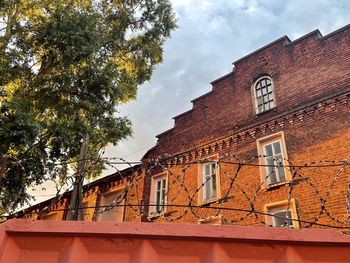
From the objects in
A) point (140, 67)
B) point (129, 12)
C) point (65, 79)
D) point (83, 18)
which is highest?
point (129, 12)

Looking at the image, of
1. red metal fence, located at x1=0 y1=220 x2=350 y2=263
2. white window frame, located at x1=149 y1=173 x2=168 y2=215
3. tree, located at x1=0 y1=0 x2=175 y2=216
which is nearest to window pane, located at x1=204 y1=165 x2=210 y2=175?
white window frame, located at x1=149 y1=173 x2=168 y2=215

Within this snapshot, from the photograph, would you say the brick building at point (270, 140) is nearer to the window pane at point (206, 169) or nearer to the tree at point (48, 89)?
the window pane at point (206, 169)

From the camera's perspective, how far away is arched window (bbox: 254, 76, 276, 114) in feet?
45.4

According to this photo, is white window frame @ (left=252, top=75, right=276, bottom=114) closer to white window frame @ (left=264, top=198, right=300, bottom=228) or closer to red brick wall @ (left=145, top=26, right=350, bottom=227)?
red brick wall @ (left=145, top=26, right=350, bottom=227)

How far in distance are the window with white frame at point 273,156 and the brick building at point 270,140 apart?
0.04m

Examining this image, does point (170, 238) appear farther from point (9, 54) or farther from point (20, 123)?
point (9, 54)

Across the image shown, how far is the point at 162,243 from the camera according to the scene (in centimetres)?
252

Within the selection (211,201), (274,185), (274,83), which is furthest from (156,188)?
(274,83)

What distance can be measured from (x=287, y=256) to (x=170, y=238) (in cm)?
87

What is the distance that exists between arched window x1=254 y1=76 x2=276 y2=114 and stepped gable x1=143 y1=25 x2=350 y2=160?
9.0 inches

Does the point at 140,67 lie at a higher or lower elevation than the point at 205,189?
higher

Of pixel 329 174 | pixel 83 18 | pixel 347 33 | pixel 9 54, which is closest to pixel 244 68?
pixel 347 33

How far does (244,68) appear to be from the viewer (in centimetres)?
1550

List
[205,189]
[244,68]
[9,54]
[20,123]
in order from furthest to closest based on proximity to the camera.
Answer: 1. [244,68]
2. [205,189]
3. [9,54]
4. [20,123]
